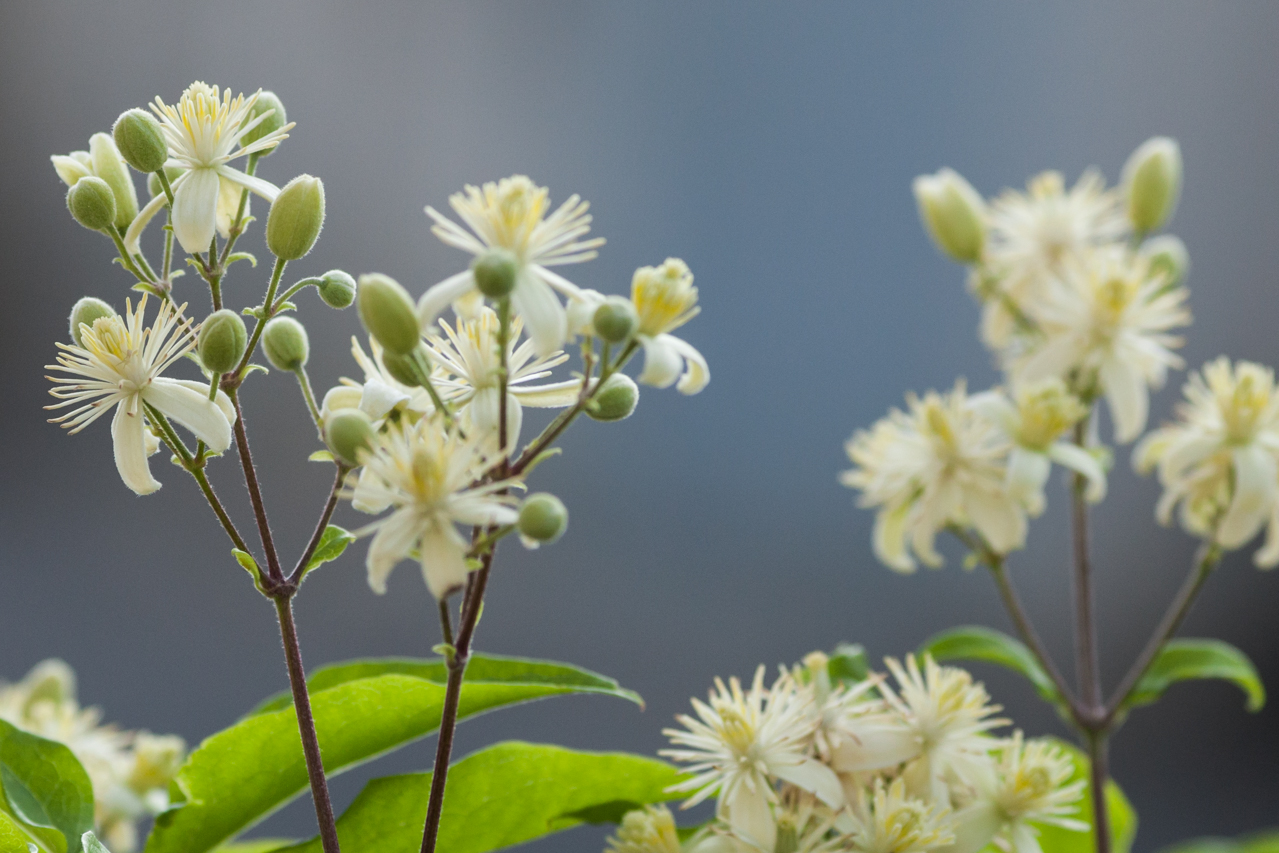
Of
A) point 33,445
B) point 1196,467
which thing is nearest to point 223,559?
point 33,445

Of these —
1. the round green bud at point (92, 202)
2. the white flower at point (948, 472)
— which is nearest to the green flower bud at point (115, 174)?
the round green bud at point (92, 202)

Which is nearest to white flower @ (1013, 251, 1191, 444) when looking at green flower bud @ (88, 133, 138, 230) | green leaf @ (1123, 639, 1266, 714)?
green leaf @ (1123, 639, 1266, 714)

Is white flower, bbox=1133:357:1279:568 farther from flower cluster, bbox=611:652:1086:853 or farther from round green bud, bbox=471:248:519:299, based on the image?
round green bud, bbox=471:248:519:299

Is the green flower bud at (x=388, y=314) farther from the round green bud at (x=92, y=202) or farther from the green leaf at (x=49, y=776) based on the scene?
the green leaf at (x=49, y=776)

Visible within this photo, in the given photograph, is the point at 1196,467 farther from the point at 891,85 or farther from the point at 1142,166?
the point at 891,85

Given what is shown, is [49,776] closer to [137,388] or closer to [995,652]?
[137,388]

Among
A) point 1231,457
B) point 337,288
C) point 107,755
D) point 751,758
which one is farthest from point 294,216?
point 1231,457
